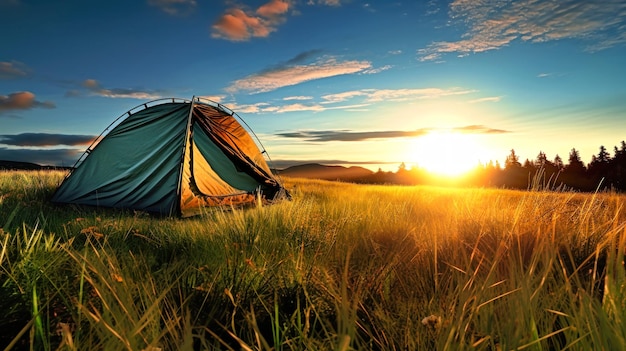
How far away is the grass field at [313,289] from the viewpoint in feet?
5.00

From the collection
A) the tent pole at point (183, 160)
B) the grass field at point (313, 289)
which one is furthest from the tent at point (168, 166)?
the grass field at point (313, 289)

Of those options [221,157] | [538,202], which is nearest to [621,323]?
[538,202]

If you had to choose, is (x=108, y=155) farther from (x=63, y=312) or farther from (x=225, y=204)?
(x=63, y=312)

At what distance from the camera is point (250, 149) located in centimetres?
1000

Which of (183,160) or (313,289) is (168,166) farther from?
(313,289)

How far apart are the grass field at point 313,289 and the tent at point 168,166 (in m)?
2.78

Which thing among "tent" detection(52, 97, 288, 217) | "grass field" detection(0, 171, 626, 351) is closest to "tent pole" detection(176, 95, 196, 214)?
"tent" detection(52, 97, 288, 217)

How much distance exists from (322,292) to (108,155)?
25.0ft

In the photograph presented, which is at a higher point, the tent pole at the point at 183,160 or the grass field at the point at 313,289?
the tent pole at the point at 183,160

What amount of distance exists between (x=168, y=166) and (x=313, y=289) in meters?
6.05

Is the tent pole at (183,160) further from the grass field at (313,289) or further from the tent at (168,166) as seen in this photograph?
the grass field at (313,289)

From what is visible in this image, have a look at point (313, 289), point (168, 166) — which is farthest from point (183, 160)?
point (313, 289)

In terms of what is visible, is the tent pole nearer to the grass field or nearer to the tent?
the tent

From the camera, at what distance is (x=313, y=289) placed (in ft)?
8.98
